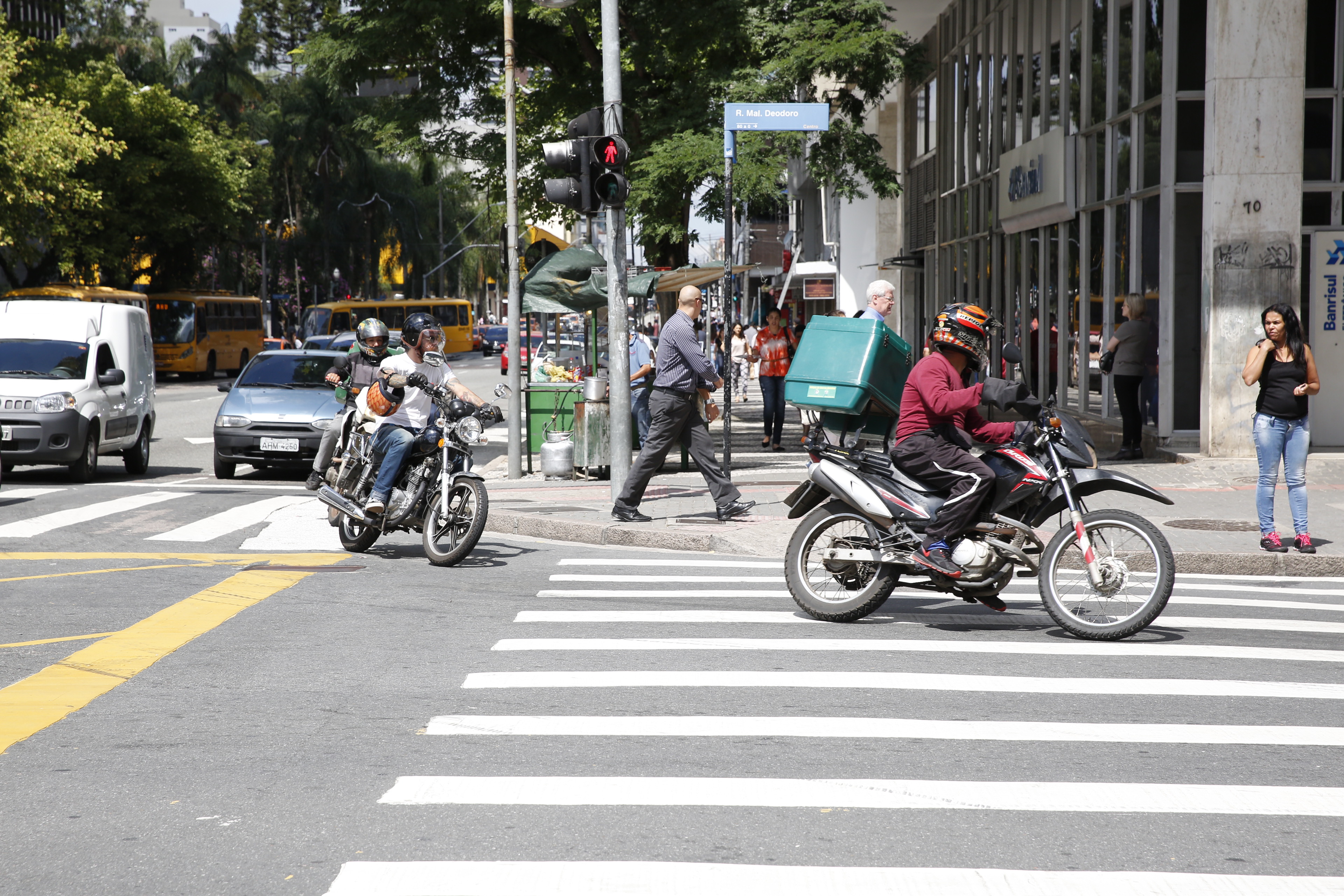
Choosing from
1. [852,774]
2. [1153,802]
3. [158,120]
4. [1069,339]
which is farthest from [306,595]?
[158,120]

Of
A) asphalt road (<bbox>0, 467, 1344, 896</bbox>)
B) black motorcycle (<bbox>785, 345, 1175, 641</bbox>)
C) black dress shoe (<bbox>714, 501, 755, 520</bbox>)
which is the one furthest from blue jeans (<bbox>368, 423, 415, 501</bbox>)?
black motorcycle (<bbox>785, 345, 1175, 641</bbox>)

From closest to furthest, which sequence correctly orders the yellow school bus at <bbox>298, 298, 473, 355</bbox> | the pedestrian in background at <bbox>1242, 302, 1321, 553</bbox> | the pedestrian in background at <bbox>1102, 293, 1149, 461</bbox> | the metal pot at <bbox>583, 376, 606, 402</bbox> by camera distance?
the pedestrian in background at <bbox>1242, 302, 1321, 553</bbox>, the metal pot at <bbox>583, 376, 606, 402</bbox>, the pedestrian in background at <bbox>1102, 293, 1149, 461</bbox>, the yellow school bus at <bbox>298, 298, 473, 355</bbox>

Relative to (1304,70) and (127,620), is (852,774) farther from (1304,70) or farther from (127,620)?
(1304,70)

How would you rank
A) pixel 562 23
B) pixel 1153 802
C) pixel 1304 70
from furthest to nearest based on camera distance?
pixel 562 23 → pixel 1304 70 → pixel 1153 802

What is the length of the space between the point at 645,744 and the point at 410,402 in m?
5.52

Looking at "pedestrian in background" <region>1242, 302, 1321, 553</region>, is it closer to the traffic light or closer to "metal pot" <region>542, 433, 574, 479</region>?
the traffic light

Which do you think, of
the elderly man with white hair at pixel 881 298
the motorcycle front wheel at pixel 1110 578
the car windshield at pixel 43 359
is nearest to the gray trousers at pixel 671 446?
the elderly man with white hair at pixel 881 298

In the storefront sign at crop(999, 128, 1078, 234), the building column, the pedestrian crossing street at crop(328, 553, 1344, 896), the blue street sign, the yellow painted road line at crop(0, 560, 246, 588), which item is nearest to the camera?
the pedestrian crossing street at crop(328, 553, 1344, 896)

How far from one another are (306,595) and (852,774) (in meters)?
4.85

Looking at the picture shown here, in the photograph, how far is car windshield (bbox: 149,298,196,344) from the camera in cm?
5303

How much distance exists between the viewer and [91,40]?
5925 cm

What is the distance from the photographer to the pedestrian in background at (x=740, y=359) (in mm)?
40281

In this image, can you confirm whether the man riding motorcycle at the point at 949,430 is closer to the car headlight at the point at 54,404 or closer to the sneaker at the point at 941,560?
the sneaker at the point at 941,560

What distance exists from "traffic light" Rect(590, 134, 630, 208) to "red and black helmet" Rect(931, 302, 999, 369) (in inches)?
191
